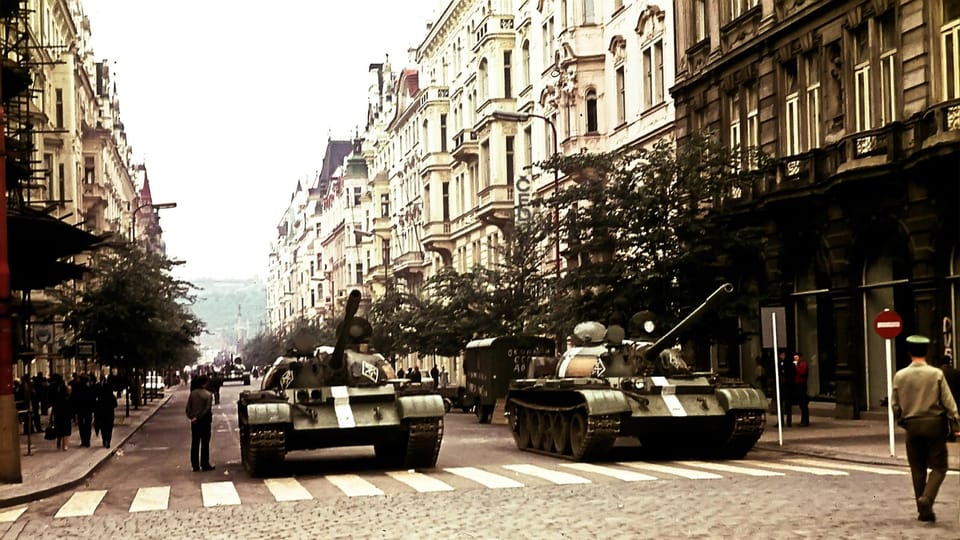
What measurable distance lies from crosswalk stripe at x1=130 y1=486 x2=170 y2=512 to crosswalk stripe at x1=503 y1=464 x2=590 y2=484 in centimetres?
495

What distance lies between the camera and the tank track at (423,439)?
850 inches

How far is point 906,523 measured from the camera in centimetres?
1334

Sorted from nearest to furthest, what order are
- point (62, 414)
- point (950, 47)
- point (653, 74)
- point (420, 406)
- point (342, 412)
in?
point (342, 412)
point (420, 406)
point (950, 47)
point (62, 414)
point (653, 74)

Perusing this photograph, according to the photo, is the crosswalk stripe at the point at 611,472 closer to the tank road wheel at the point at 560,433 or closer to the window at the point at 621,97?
the tank road wheel at the point at 560,433

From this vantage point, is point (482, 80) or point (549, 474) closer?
point (549, 474)

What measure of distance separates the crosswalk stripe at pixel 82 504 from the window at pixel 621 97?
30.1 m

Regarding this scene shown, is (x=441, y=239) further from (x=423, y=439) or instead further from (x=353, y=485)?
(x=353, y=485)

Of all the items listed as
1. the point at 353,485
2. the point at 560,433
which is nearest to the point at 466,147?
the point at 560,433

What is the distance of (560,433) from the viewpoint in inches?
938

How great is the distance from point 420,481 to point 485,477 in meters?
0.92

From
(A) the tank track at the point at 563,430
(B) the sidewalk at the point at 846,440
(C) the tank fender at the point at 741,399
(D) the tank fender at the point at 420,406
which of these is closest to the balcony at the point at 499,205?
(B) the sidewalk at the point at 846,440

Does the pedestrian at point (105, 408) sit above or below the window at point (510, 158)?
below

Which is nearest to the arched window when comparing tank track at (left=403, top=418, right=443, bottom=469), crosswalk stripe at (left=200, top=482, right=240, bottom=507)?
tank track at (left=403, top=418, right=443, bottom=469)

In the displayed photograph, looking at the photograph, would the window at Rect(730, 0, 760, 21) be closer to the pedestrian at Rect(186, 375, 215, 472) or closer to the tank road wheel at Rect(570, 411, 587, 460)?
the tank road wheel at Rect(570, 411, 587, 460)
